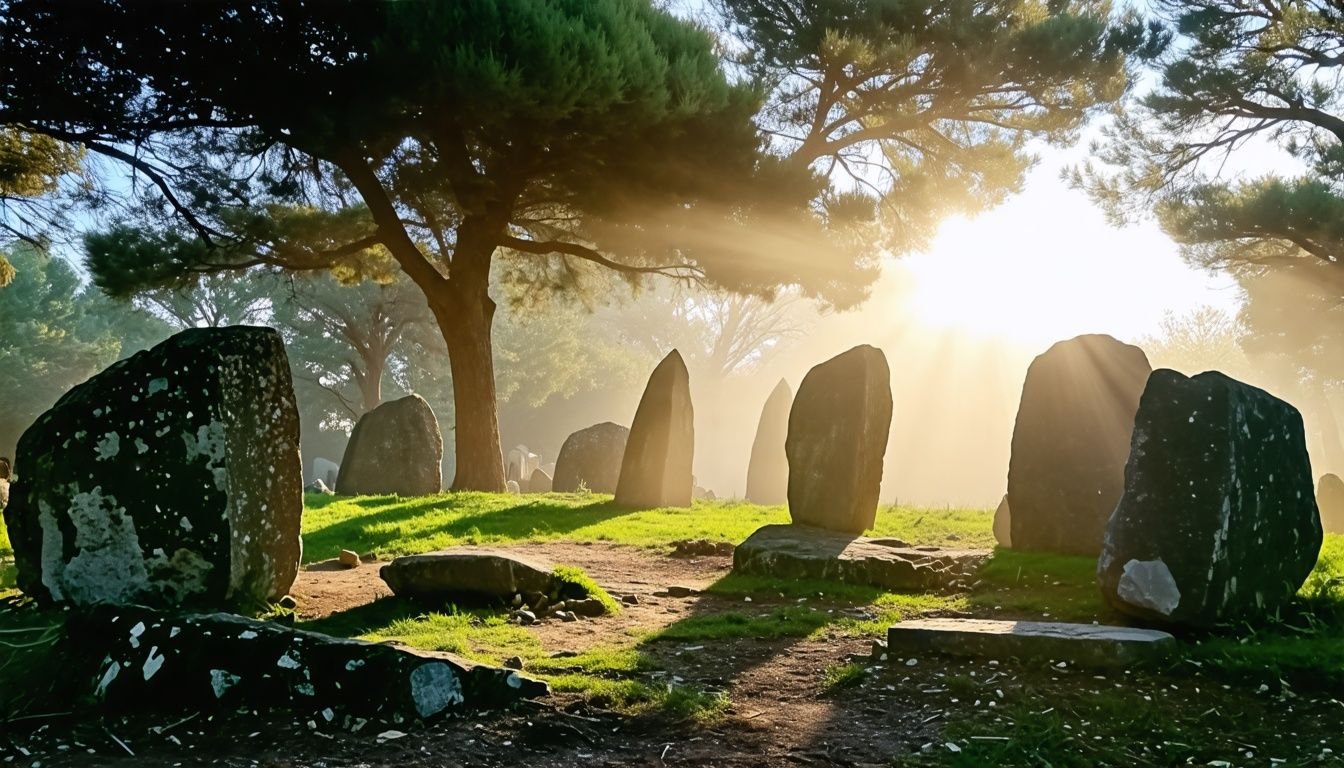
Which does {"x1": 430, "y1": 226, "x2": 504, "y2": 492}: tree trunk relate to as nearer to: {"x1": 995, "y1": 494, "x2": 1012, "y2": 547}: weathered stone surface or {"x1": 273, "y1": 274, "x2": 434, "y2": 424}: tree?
{"x1": 995, "y1": 494, "x2": 1012, "y2": 547}: weathered stone surface

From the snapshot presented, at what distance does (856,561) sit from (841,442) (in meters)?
2.64

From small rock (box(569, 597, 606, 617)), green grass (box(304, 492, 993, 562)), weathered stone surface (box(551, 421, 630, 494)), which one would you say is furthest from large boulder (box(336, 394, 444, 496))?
small rock (box(569, 597, 606, 617))

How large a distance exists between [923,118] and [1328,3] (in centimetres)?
665

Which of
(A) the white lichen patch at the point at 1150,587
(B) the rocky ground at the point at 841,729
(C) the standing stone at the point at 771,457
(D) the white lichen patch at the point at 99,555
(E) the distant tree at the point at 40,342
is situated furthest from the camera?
(E) the distant tree at the point at 40,342

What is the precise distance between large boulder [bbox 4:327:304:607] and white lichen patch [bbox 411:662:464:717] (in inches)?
101

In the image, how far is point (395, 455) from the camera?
62.6 feet

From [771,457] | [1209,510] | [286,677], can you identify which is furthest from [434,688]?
[771,457]

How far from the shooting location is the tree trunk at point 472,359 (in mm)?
16844

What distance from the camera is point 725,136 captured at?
1406 centimetres

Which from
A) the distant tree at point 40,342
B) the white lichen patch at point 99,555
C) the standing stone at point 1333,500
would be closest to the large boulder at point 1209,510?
the white lichen patch at point 99,555

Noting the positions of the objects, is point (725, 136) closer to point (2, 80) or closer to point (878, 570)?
point (878, 570)

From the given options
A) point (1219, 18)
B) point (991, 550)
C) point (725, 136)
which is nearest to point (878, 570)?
point (991, 550)

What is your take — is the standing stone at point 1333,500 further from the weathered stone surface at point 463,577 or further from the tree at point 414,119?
the weathered stone surface at point 463,577

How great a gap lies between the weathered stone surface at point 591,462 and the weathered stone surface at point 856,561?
491 inches
